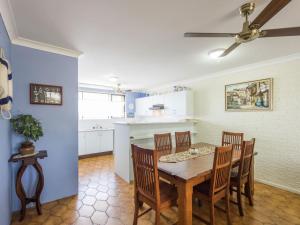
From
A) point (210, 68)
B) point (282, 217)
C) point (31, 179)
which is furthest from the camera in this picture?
point (210, 68)

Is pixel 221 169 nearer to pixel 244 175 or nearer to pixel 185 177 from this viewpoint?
pixel 185 177

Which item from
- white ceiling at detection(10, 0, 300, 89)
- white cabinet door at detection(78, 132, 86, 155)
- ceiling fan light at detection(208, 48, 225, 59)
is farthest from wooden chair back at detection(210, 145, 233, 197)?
white cabinet door at detection(78, 132, 86, 155)

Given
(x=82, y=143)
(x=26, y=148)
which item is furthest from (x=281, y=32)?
(x=82, y=143)

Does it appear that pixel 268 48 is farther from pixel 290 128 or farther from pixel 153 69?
pixel 153 69

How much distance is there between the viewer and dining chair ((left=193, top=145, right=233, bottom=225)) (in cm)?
175

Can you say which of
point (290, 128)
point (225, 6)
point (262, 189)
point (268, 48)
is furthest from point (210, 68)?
point (262, 189)

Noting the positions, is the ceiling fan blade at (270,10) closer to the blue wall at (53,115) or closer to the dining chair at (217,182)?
the dining chair at (217,182)

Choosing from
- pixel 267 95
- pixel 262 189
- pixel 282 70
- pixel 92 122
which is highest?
pixel 282 70

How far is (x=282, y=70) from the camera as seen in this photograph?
2908mm

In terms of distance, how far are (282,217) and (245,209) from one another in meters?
0.42

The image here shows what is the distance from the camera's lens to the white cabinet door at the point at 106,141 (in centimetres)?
532

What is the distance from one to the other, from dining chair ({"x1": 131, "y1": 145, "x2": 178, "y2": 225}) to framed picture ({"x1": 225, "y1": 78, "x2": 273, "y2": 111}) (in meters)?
2.45

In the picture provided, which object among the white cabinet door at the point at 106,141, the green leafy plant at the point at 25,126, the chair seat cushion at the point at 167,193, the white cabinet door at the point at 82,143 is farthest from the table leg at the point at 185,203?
the white cabinet door at the point at 106,141

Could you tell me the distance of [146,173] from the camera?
69.0 inches
